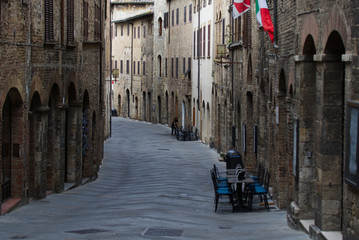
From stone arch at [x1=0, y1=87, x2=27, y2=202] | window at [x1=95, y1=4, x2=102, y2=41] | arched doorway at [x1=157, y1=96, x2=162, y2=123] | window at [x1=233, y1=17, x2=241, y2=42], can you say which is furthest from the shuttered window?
arched doorway at [x1=157, y1=96, x2=162, y2=123]

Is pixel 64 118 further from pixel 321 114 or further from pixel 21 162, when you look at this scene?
pixel 321 114

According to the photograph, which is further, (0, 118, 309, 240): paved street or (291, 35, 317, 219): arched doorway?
(0, 118, 309, 240): paved street

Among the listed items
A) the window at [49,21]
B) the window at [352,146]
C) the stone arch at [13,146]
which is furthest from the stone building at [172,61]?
the window at [352,146]

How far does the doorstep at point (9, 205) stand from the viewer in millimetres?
15717

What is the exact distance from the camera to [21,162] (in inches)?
677

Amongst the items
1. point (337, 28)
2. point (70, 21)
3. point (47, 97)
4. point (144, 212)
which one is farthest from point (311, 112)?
point (70, 21)

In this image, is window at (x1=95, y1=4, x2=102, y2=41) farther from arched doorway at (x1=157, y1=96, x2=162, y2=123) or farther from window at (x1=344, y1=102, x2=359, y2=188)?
arched doorway at (x1=157, y1=96, x2=162, y2=123)

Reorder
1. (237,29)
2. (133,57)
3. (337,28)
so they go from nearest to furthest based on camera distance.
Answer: (337,28), (237,29), (133,57)

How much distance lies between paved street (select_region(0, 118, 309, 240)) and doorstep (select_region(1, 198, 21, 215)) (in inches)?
6.0

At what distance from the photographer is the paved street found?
44.2ft

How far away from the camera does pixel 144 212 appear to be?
54.2ft

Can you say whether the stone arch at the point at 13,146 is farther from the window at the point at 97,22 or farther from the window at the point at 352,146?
the window at the point at 97,22

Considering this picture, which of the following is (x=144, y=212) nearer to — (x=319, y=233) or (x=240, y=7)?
(x=319, y=233)

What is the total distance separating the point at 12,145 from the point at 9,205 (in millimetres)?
1604
